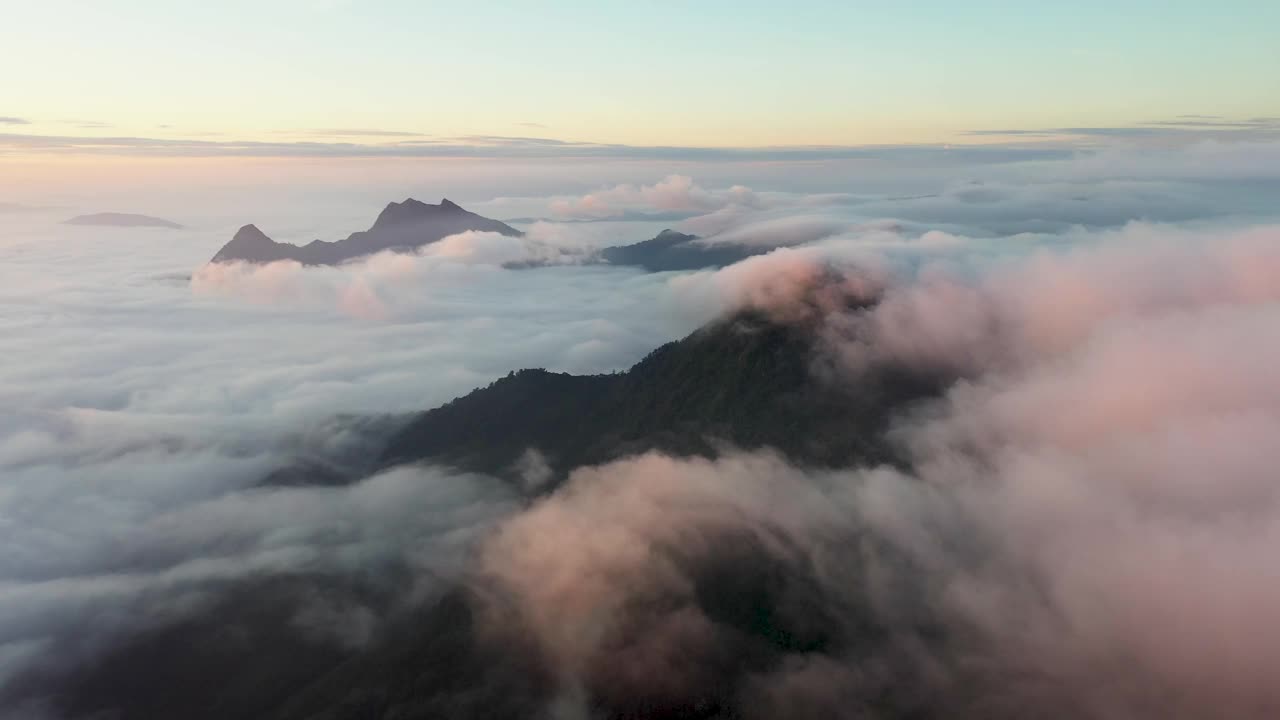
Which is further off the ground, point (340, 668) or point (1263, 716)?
point (1263, 716)

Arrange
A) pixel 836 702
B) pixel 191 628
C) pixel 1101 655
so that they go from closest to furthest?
pixel 1101 655 → pixel 836 702 → pixel 191 628

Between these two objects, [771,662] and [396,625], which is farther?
[396,625]

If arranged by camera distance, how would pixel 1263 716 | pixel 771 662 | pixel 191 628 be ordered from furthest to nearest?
pixel 191 628 → pixel 771 662 → pixel 1263 716

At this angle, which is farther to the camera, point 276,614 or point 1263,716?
point 276,614

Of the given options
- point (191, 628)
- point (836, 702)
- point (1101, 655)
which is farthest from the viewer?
point (191, 628)

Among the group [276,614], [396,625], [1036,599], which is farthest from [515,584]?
[1036,599]

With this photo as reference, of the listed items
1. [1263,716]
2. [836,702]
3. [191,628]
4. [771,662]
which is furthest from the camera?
[191,628]

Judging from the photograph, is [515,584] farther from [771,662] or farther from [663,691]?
A: [771,662]

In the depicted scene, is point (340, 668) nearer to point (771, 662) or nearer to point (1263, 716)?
point (771, 662)

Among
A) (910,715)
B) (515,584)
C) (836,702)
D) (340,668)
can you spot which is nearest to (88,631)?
(340,668)
